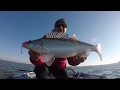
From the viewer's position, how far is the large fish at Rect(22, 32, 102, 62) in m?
3.41

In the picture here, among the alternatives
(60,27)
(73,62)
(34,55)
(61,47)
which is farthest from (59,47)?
(73,62)

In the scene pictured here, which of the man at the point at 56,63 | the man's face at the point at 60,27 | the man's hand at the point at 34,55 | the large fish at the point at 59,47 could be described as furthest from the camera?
the man's face at the point at 60,27

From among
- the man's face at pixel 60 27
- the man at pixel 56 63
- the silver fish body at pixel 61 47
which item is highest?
the man's face at pixel 60 27

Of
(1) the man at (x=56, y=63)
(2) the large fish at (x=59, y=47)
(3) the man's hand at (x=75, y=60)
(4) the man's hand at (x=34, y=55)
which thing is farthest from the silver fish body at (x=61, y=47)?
(3) the man's hand at (x=75, y=60)

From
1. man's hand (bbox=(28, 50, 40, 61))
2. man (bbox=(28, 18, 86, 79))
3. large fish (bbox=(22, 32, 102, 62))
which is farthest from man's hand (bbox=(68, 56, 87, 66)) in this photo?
man's hand (bbox=(28, 50, 40, 61))

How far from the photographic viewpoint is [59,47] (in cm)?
353

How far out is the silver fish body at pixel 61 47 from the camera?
341cm

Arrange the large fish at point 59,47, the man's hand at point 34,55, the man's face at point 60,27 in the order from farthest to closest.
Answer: the man's face at point 60,27
the man's hand at point 34,55
the large fish at point 59,47

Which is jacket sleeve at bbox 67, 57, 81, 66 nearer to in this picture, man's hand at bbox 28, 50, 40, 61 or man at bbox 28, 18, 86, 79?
man at bbox 28, 18, 86, 79

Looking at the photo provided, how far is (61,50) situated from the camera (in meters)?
3.50

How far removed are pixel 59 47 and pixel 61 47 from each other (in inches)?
1.9

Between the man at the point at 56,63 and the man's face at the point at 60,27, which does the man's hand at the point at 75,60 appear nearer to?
the man at the point at 56,63
